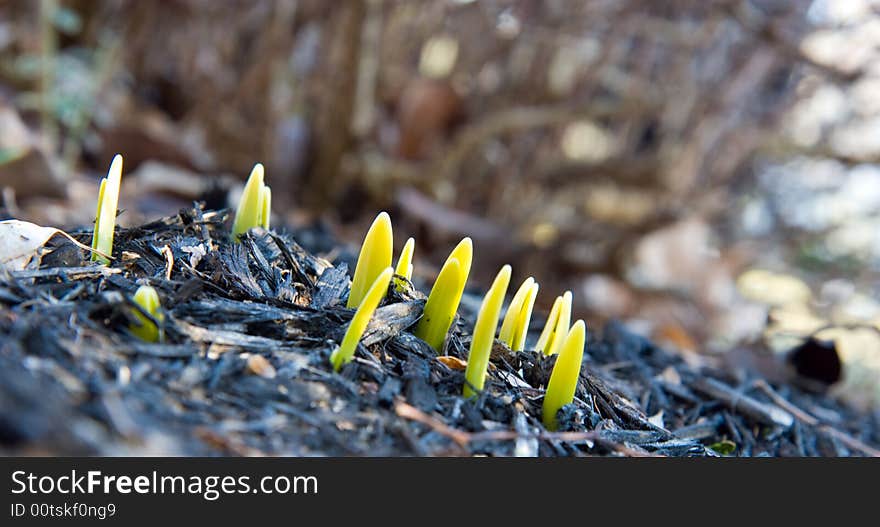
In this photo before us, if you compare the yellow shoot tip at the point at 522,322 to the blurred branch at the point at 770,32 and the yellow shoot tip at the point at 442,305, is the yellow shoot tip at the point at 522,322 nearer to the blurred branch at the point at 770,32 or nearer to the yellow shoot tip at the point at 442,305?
the yellow shoot tip at the point at 442,305

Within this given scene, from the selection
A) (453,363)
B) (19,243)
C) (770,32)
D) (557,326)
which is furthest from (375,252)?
(770,32)

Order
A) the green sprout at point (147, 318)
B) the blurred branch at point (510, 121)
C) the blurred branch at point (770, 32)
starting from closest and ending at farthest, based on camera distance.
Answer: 1. the green sprout at point (147, 318)
2. the blurred branch at point (770, 32)
3. the blurred branch at point (510, 121)

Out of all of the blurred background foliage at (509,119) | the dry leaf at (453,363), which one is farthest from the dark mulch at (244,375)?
the blurred background foliage at (509,119)

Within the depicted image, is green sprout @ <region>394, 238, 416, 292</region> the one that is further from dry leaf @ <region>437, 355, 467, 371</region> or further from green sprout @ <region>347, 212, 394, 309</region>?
dry leaf @ <region>437, 355, 467, 371</region>

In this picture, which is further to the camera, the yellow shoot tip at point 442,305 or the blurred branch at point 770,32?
the blurred branch at point 770,32
